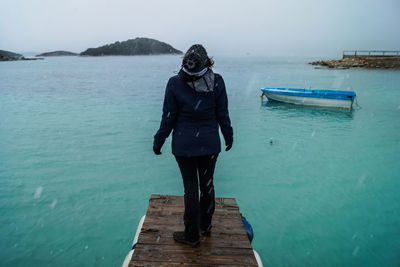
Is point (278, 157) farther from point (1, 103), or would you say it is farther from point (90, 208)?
point (1, 103)

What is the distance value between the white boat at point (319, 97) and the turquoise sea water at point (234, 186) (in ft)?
8.49

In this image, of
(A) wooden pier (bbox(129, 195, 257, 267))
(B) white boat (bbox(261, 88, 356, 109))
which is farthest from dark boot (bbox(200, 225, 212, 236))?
(B) white boat (bbox(261, 88, 356, 109))

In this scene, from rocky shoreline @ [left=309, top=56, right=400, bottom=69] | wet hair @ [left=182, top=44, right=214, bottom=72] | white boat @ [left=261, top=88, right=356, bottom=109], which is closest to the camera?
wet hair @ [left=182, top=44, right=214, bottom=72]

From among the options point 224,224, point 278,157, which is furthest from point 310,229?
point 278,157

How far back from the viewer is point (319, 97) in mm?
20281

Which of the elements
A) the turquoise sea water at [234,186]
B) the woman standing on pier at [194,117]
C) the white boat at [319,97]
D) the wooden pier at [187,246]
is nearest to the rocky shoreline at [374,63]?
the white boat at [319,97]

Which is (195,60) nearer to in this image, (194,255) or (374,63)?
(194,255)

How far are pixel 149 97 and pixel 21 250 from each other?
2237 cm

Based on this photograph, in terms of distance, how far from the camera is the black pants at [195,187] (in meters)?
3.02

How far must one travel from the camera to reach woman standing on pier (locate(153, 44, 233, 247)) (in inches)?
109

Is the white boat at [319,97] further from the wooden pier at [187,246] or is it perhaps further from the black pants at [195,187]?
the black pants at [195,187]

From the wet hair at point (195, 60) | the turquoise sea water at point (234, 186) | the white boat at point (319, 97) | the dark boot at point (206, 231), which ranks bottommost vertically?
the turquoise sea water at point (234, 186)

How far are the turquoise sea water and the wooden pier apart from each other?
2.29 metres

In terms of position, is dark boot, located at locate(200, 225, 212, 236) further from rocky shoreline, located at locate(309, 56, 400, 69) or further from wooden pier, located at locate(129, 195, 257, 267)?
rocky shoreline, located at locate(309, 56, 400, 69)
